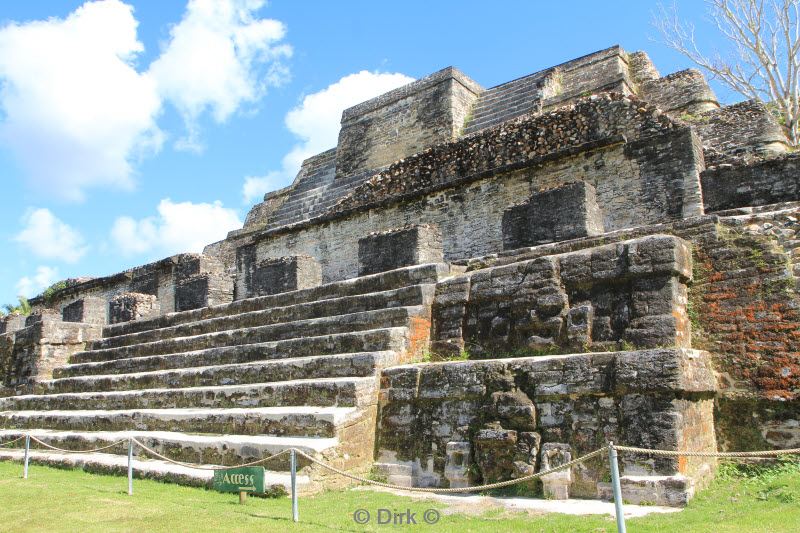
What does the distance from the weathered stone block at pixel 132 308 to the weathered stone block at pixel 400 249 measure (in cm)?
565

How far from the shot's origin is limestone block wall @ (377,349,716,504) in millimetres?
4953

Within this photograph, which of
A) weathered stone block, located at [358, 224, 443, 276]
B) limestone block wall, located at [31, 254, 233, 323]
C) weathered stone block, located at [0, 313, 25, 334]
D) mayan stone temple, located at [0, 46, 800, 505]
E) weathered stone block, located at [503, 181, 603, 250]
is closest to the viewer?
mayan stone temple, located at [0, 46, 800, 505]

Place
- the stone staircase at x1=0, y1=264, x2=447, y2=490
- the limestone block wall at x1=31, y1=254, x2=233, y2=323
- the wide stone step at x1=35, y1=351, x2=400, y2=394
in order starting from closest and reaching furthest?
the stone staircase at x1=0, y1=264, x2=447, y2=490
the wide stone step at x1=35, y1=351, x2=400, y2=394
the limestone block wall at x1=31, y1=254, x2=233, y2=323

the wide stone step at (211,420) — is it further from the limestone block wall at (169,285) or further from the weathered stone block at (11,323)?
the weathered stone block at (11,323)

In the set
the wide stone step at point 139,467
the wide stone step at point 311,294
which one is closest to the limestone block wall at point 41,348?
Answer: the wide stone step at point 311,294

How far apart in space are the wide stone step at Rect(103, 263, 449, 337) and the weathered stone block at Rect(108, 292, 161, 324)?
3.29ft

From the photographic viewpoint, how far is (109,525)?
4848 mm

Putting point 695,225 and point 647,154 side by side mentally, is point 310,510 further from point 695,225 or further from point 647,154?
point 647,154

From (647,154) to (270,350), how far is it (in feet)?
19.7

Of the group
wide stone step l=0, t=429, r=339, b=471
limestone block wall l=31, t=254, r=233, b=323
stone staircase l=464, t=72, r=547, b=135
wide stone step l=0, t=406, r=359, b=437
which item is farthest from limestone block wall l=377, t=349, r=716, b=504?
stone staircase l=464, t=72, r=547, b=135

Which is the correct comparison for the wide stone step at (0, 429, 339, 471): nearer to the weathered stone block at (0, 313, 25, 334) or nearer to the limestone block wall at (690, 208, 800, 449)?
the limestone block wall at (690, 208, 800, 449)

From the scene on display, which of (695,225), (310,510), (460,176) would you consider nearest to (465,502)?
(310,510)

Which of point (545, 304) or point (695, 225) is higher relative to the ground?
point (695, 225)

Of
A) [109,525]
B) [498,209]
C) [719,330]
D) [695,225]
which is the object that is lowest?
[109,525]
